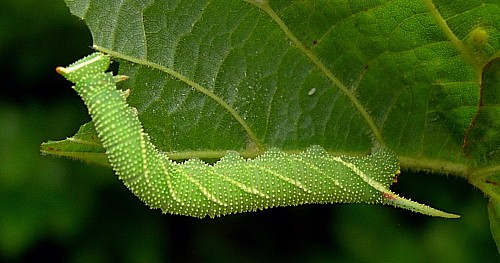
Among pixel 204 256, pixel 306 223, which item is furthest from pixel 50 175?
pixel 306 223

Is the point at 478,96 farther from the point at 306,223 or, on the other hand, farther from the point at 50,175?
the point at 50,175

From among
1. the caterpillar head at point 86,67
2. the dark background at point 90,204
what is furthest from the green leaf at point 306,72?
the dark background at point 90,204

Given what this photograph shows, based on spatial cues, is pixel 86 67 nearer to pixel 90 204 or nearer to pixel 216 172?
pixel 216 172

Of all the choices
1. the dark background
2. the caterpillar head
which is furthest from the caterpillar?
the dark background

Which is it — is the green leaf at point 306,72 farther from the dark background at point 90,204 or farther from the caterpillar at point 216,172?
the dark background at point 90,204

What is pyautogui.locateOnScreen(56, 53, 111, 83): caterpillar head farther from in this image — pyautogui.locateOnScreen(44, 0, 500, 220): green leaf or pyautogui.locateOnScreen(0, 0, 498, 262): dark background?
pyautogui.locateOnScreen(0, 0, 498, 262): dark background
